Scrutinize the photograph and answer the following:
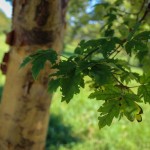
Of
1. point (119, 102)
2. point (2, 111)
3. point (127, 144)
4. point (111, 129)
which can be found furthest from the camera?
point (111, 129)

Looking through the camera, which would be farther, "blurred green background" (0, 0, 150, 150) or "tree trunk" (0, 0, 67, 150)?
"blurred green background" (0, 0, 150, 150)

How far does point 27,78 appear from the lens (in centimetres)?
265

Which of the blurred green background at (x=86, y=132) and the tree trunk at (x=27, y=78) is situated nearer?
the tree trunk at (x=27, y=78)

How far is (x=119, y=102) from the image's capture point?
1358 mm

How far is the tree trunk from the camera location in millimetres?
2549

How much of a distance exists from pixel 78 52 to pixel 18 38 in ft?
3.31

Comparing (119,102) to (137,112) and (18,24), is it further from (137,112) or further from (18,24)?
(18,24)

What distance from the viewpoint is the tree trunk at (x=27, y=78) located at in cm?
255

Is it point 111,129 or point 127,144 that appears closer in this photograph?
point 127,144

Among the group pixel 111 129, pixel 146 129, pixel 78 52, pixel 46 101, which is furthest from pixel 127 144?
pixel 78 52

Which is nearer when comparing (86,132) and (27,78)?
(27,78)

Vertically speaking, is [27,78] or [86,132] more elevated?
[27,78]

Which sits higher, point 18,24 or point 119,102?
point 18,24

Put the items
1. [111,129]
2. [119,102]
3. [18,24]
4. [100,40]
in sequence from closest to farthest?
1. [119,102]
2. [100,40]
3. [18,24]
4. [111,129]
